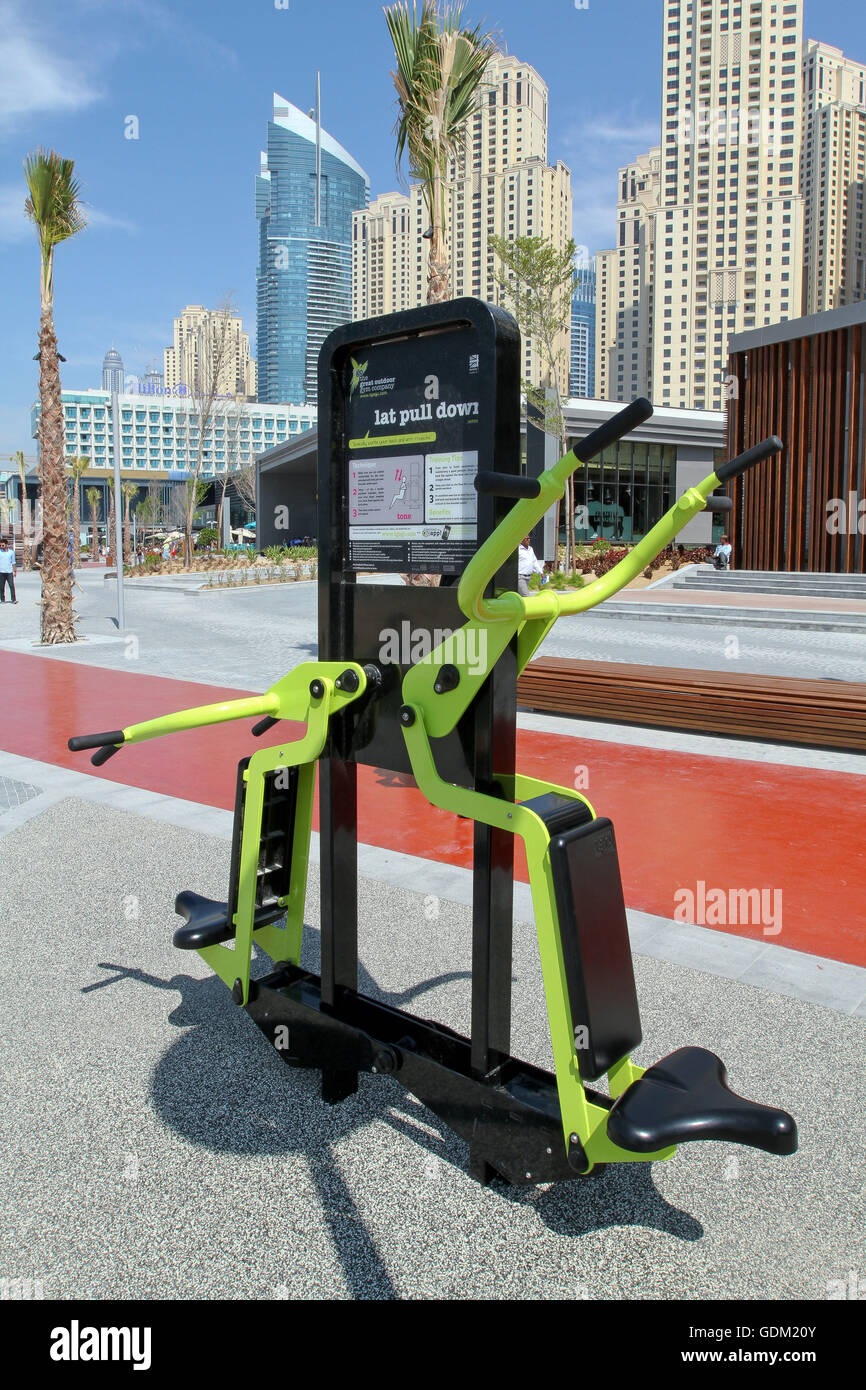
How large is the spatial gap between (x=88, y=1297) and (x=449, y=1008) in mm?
1700

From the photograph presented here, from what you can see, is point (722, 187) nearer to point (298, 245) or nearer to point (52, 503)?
point (298, 245)

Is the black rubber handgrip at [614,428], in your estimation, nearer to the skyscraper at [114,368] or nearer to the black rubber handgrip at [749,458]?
the black rubber handgrip at [749,458]

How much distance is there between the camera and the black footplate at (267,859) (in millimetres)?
3129

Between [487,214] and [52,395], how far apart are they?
1842 inches

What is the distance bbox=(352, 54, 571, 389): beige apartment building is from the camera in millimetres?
34844

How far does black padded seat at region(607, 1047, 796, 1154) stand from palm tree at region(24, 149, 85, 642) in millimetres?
14810

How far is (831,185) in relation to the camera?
11969cm

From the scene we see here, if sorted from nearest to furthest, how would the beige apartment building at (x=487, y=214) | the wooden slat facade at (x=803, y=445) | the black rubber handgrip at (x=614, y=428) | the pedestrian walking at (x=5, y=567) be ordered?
the black rubber handgrip at (x=614, y=428) < the pedestrian walking at (x=5, y=567) < the wooden slat facade at (x=803, y=445) < the beige apartment building at (x=487, y=214)

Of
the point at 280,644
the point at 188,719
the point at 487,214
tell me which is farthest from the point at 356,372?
the point at 487,214

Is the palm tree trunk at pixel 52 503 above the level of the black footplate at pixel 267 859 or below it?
above

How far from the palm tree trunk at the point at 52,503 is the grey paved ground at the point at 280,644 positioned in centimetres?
52

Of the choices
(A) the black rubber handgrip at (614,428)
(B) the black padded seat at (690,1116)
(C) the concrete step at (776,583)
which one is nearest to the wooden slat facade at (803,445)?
(C) the concrete step at (776,583)

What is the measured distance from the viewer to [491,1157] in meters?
2.55
